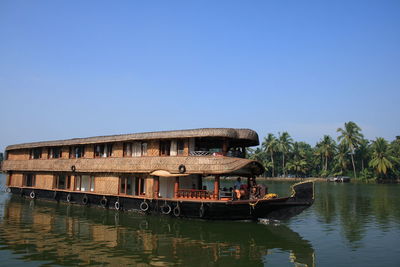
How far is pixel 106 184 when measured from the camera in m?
19.3

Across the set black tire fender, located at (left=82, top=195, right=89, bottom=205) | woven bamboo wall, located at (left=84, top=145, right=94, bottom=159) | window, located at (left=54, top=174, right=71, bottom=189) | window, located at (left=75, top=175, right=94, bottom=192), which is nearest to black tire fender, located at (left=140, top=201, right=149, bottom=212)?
black tire fender, located at (left=82, top=195, right=89, bottom=205)

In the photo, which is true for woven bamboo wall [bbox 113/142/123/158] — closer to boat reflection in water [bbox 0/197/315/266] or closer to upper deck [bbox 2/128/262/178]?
upper deck [bbox 2/128/262/178]

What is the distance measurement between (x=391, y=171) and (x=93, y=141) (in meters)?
52.9

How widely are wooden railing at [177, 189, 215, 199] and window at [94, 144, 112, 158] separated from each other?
6.18 metres

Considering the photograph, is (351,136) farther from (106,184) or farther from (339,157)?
(106,184)

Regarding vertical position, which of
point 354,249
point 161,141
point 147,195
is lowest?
point 354,249

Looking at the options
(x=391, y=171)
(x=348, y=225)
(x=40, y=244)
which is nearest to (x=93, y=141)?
(x=40, y=244)

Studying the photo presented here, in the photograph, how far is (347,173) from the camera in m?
62.8

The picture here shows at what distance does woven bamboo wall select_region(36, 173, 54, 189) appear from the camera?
23.3 m

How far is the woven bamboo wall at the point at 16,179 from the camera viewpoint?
26342mm

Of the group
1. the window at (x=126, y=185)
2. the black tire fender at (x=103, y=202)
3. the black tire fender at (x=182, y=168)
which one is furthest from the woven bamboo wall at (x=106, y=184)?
the black tire fender at (x=182, y=168)

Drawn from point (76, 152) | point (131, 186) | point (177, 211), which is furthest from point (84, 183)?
point (177, 211)

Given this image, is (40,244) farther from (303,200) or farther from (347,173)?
(347,173)

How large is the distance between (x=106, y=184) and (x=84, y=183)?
9.89 feet
